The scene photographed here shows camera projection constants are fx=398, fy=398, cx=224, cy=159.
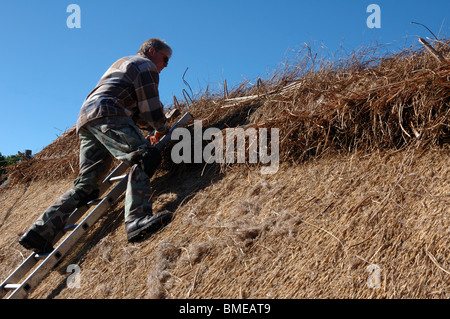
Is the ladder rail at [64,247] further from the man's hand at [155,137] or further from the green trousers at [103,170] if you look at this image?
the man's hand at [155,137]

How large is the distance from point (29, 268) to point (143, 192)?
45.2 inches

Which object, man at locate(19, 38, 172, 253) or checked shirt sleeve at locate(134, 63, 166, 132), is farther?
checked shirt sleeve at locate(134, 63, 166, 132)

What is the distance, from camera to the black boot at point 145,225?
9.35 ft

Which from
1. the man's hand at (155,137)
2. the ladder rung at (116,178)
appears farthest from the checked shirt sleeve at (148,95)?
the ladder rung at (116,178)

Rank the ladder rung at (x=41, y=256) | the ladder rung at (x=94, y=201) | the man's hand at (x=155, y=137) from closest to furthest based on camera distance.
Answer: the ladder rung at (x=41, y=256)
the ladder rung at (x=94, y=201)
the man's hand at (x=155, y=137)

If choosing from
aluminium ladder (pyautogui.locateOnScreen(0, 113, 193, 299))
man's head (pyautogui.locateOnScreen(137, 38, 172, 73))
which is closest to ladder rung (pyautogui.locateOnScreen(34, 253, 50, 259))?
aluminium ladder (pyautogui.locateOnScreen(0, 113, 193, 299))

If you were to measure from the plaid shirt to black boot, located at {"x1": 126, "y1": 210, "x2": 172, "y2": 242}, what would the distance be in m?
0.90

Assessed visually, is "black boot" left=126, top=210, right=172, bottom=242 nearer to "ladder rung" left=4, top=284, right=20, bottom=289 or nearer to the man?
the man

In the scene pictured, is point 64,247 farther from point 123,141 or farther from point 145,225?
point 123,141

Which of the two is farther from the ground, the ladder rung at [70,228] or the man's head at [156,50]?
the man's head at [156,50]

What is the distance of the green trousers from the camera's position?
305 centimetres

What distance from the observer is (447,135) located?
2.38 metres

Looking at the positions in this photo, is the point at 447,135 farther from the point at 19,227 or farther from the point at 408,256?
the point at 19,227

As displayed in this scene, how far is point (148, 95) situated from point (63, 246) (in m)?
1.40
